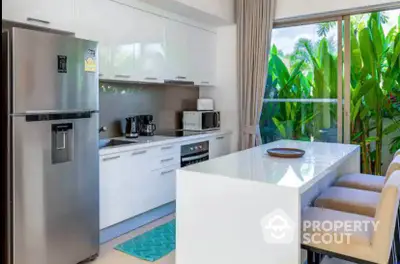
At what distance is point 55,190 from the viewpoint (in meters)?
2.37

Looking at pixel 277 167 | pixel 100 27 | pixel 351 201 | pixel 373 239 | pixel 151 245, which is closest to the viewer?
pixel 373 239

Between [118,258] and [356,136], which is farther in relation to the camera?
[356,136]

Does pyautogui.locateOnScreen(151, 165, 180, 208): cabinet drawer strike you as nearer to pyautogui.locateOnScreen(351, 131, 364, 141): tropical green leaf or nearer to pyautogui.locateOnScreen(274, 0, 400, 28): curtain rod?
pyautogui.locateOnScreen(351, 131, 364, 141): tropical green leaf

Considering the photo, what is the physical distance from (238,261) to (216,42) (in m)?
3.59

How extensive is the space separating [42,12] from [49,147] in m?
1.08

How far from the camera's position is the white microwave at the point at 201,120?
176 inches

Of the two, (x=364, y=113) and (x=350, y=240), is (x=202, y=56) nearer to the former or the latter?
(x=364, y=113)

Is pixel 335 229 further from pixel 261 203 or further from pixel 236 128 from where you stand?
pixel 236 128

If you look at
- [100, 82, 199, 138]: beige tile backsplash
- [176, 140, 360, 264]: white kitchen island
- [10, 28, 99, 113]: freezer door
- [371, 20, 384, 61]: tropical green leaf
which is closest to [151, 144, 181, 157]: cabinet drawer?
[100, 82, 199, 138]: beige tile backsplash

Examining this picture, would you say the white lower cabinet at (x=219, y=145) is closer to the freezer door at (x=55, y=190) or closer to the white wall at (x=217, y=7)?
the white wall at (x=217, y=7)

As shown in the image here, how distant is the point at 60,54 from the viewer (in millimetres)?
2379

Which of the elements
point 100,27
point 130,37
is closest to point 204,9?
point 130,37

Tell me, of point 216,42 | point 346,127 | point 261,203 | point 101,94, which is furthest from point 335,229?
point 216,42

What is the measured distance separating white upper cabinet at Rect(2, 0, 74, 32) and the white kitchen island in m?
1.66
